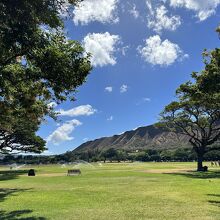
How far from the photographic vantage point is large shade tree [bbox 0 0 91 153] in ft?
40.9

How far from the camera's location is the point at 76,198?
20.5m

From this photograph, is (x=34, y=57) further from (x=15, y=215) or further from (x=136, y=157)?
(x=136, y=157)

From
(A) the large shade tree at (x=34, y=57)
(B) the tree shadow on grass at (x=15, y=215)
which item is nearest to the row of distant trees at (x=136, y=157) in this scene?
(A) the large shade tree at (x=34, y=57)

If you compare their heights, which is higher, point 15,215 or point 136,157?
point 136,157

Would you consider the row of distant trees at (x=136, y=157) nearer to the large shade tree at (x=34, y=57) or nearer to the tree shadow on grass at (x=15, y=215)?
the large shade tree at (x=34, y=57)

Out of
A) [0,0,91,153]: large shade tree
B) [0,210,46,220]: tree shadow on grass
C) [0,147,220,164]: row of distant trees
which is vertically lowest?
[0,210,46,220]: tree shadow on grass

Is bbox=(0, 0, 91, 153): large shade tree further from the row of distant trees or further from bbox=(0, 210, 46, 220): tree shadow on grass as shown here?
the row of distant trees

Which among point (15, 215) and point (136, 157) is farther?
point (136, 157)

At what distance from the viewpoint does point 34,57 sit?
16.3 meters

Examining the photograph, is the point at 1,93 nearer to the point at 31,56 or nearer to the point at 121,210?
the point at 31,56

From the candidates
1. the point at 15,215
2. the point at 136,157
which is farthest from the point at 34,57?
the point at 136,157

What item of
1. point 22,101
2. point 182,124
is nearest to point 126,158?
point 182,124

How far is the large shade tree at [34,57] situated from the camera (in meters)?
12.5

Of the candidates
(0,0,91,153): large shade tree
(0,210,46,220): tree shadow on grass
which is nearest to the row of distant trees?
(0,0,91,153): large shade tree
